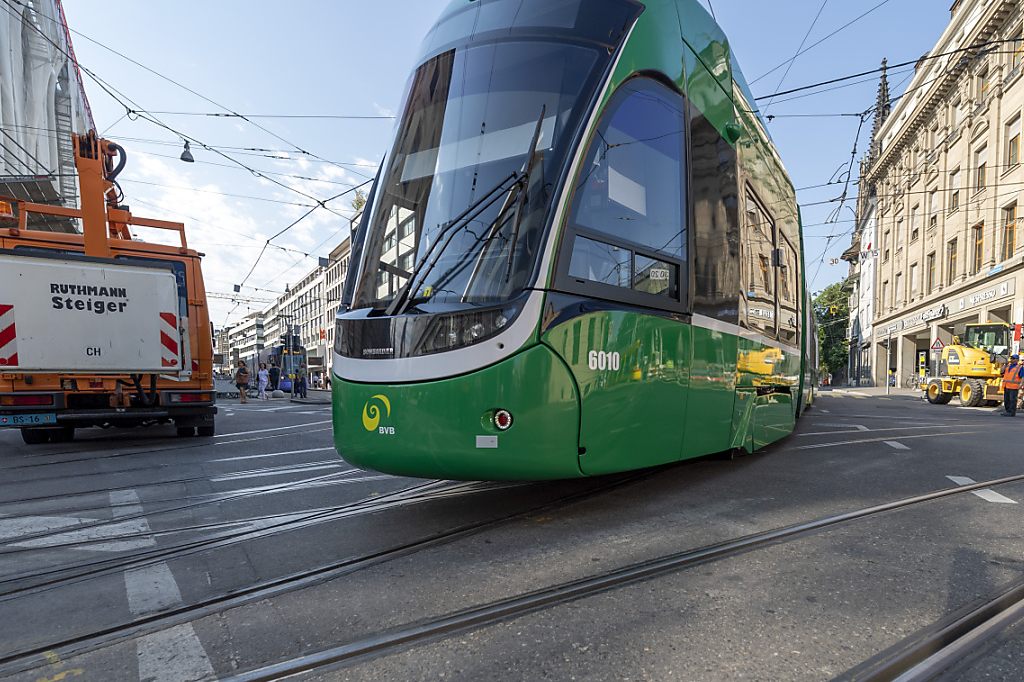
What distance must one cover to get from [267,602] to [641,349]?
2.58 metres

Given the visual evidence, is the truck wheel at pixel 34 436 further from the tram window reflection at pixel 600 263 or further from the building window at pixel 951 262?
the building window at pixel 951 262

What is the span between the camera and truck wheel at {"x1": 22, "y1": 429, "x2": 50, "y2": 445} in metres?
8.95

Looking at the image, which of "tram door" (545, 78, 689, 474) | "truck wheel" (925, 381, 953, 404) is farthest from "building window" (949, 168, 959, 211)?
"tram door" (545, 78, 689, 474)

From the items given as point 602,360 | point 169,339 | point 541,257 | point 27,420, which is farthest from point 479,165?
point 27,420

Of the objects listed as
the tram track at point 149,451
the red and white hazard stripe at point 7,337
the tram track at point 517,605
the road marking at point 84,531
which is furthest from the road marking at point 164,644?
the red and white hazard stripe at point 7,337

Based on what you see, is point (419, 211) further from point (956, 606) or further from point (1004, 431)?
point (1004, 431)

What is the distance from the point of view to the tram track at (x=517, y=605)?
7.12 feet

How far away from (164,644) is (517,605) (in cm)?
143

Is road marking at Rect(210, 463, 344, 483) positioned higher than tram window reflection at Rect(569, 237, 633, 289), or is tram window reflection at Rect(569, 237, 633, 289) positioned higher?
tram window reflection at Rect(569, 237, 633, 289)

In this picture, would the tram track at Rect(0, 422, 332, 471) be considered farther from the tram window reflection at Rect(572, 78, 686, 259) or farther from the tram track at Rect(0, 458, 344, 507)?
the tram window reflection at Rect(572, 78, 686, 259)

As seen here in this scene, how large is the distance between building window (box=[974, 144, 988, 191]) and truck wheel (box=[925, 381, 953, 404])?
13235 millimetres

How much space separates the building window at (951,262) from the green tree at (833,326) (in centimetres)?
3058

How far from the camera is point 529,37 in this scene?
3953 mm

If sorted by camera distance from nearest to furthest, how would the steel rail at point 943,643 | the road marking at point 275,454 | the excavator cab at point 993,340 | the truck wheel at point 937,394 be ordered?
the steel rail at point 943,643, the road marking at point 275,454, the excavator cab at point 993,340, the truck wheel at point 937,394
